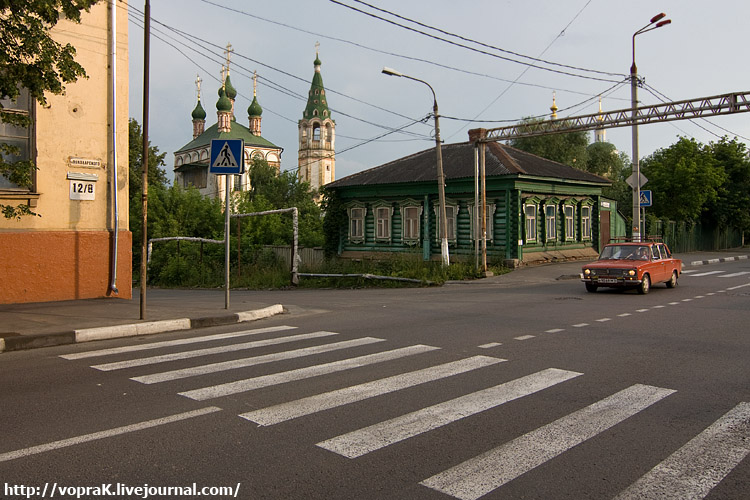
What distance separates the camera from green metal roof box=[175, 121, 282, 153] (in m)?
101

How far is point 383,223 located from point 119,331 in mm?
23959

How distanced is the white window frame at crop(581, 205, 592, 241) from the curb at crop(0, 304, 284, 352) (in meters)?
24.1

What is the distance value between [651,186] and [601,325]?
33.5 m

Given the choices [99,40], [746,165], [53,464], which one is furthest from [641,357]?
[746,165]

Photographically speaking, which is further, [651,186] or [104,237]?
[651,186]

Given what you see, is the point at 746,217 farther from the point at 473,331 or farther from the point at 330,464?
the point at 330,464

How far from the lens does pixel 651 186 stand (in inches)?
1603

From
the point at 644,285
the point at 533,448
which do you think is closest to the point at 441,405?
the point at 533,448

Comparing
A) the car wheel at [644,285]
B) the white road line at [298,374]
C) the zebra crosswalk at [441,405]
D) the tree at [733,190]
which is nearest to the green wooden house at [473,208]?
the car wheel at [644,285]

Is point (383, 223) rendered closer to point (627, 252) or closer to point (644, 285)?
point (627, 252)

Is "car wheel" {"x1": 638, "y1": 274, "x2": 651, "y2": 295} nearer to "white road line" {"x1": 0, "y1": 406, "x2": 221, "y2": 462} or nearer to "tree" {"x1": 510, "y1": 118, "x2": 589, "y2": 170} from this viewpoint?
"white road line" {"x1": 0, "y1": 406, "x2": 221, "y2": 462}

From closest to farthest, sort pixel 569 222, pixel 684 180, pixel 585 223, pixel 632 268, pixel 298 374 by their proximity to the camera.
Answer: pixel 298 374, pixel 632 268, pixel 569 222, pixel 585 223, pixel 684 180

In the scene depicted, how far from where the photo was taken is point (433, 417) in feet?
17.7

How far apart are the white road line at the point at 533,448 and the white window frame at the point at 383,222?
26653 millimetres
